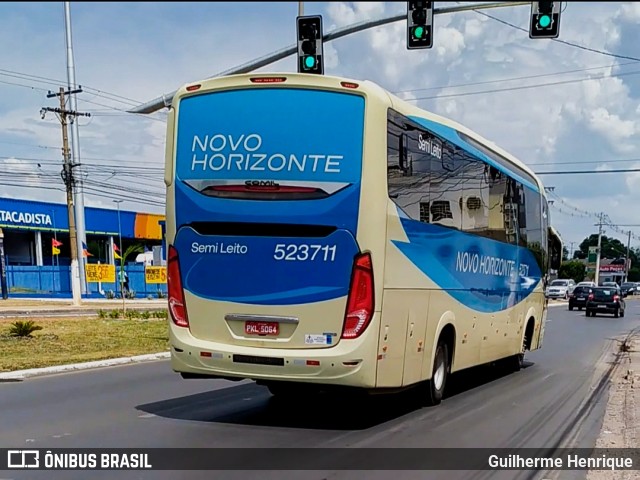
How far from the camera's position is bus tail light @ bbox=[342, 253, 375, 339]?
7684 millimetres

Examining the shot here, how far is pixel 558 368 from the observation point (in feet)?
51.1

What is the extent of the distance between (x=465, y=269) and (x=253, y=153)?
13.8ft

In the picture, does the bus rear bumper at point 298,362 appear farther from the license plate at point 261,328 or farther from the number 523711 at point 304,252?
the number 523711 at point 304,252

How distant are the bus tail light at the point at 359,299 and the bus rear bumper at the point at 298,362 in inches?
3.9

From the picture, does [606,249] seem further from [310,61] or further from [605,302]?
[310,61]

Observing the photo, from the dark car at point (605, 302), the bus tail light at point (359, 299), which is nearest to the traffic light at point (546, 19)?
the bus tail light at point (359, 299)

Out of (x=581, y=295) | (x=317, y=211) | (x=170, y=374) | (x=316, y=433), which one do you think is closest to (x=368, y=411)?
(x=316, y=433)

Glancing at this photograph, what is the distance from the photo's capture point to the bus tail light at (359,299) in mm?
7684

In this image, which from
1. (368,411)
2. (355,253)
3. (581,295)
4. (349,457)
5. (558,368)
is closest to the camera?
(349,457)

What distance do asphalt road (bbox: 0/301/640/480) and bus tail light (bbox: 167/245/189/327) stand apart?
4.16 ft

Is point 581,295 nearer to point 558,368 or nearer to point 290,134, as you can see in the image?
point 558,368

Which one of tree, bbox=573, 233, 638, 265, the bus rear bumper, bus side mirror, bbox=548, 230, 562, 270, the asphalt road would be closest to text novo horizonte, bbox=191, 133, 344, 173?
the bus rear bumper

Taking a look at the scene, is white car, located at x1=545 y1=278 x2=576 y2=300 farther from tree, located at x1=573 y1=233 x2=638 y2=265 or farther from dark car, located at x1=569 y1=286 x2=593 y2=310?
tree, located at x1=573 y1=233 x2=638 y2=265

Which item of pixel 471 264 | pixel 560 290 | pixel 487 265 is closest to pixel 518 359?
pixel 487 265
